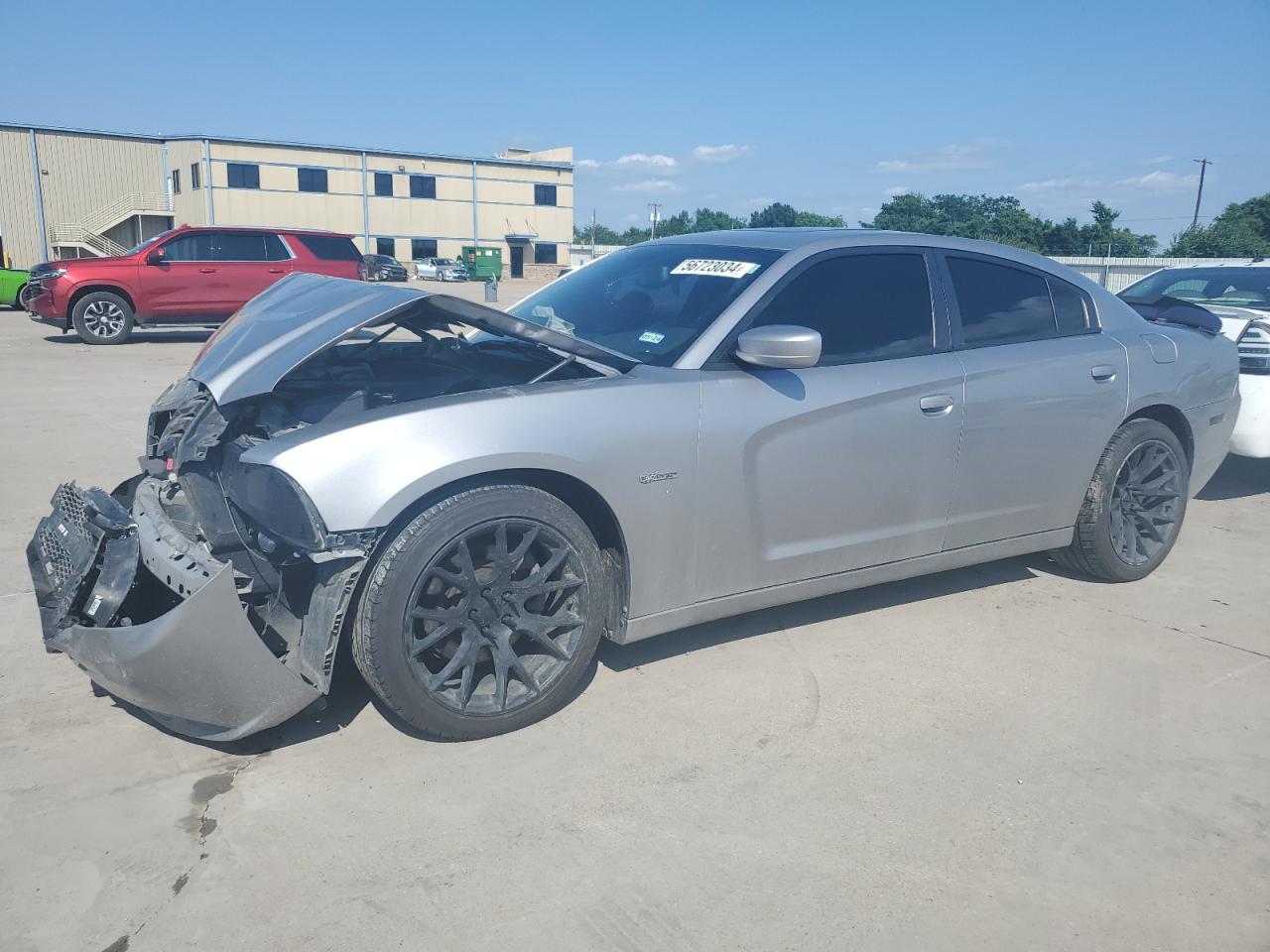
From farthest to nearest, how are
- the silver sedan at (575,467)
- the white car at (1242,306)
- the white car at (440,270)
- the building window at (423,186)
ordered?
the building window at (423,186)
the white car at (440,270)
the white car at (1242,306)
the silver sedan at (575,467)

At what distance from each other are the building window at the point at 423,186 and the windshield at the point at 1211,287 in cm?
5354

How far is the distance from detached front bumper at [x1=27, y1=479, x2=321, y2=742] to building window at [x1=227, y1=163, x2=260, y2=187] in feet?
170

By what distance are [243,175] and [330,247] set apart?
38512mm

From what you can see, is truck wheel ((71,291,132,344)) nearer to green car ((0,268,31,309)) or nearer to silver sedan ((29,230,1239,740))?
green car ((0,268,31,309))

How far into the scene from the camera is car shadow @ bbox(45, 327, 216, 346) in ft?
48.5

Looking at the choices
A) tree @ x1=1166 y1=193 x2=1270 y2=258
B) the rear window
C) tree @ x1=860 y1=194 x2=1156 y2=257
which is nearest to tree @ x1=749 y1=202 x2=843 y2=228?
tree @ x1=860 y1=194 x2=1156 y2=257

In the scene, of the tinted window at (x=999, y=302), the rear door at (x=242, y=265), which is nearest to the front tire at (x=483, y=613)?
the tinted window at (x=999, y=302)

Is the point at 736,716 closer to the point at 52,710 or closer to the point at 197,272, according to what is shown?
the point at 52,710

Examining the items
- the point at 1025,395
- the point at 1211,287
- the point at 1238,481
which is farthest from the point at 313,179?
the point at 1025,395

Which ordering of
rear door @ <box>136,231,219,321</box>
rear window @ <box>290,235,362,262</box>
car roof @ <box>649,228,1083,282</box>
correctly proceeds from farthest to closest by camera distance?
1. rear window @ <box>290,235,362,262</box>
2. rear door @ <box>136,231,219,321</box>
3. car roof @ <box>649,228,1083,282</box>

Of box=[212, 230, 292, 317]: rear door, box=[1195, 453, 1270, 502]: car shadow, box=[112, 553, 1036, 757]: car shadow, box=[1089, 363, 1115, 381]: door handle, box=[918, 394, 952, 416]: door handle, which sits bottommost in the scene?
box=[112, 553, 1036, 757]: car shadow

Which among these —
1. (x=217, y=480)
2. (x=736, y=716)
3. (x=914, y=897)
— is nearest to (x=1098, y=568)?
(x=736, y=716)

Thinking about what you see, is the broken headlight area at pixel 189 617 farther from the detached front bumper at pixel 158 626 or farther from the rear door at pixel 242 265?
the rear door at pixel 242 265

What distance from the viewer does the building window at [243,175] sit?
161 feet
